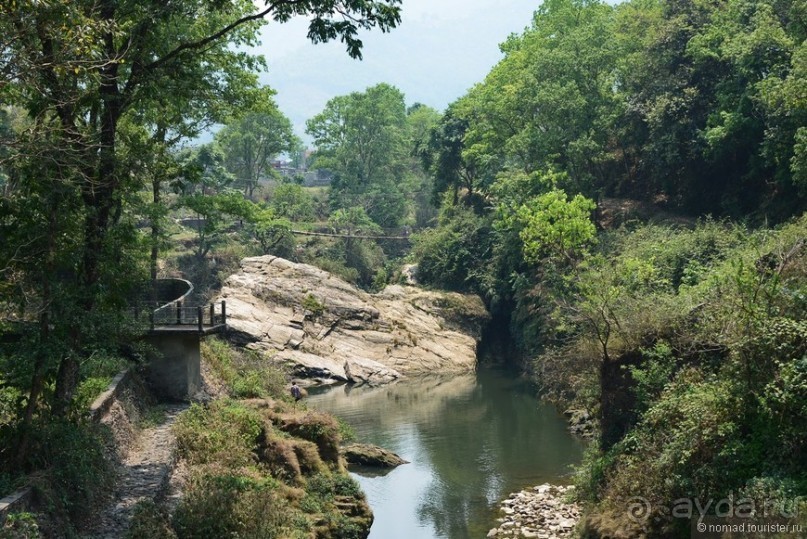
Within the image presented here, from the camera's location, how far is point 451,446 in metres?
29.6

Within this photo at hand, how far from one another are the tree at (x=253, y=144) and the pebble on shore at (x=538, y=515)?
6287cm

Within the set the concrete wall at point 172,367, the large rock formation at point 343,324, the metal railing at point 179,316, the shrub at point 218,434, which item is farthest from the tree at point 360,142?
the shrub at point 218,434

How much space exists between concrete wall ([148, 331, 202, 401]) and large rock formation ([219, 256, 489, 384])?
58.3ft

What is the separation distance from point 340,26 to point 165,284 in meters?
15.5

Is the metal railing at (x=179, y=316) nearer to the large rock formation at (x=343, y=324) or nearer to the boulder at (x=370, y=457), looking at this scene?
the boulder at (x=370, y=457)

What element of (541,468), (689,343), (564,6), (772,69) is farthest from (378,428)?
(564,6)

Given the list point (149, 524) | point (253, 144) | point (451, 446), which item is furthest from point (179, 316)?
point (253, 144)

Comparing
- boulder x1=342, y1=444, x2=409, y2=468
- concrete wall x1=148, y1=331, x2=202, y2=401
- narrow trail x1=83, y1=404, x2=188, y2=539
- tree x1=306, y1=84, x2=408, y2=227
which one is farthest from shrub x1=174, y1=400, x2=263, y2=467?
tree x1=306, y1=84, x2=408, y2=227

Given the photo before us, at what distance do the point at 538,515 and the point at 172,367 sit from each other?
11029 mm

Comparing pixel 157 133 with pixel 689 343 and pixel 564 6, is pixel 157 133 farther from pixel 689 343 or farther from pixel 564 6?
pixel 564 6

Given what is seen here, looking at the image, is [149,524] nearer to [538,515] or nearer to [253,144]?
[538,515]

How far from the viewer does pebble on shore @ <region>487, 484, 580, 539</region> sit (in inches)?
799

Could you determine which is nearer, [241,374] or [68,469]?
[68,469]

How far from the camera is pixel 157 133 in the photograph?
28.2m
